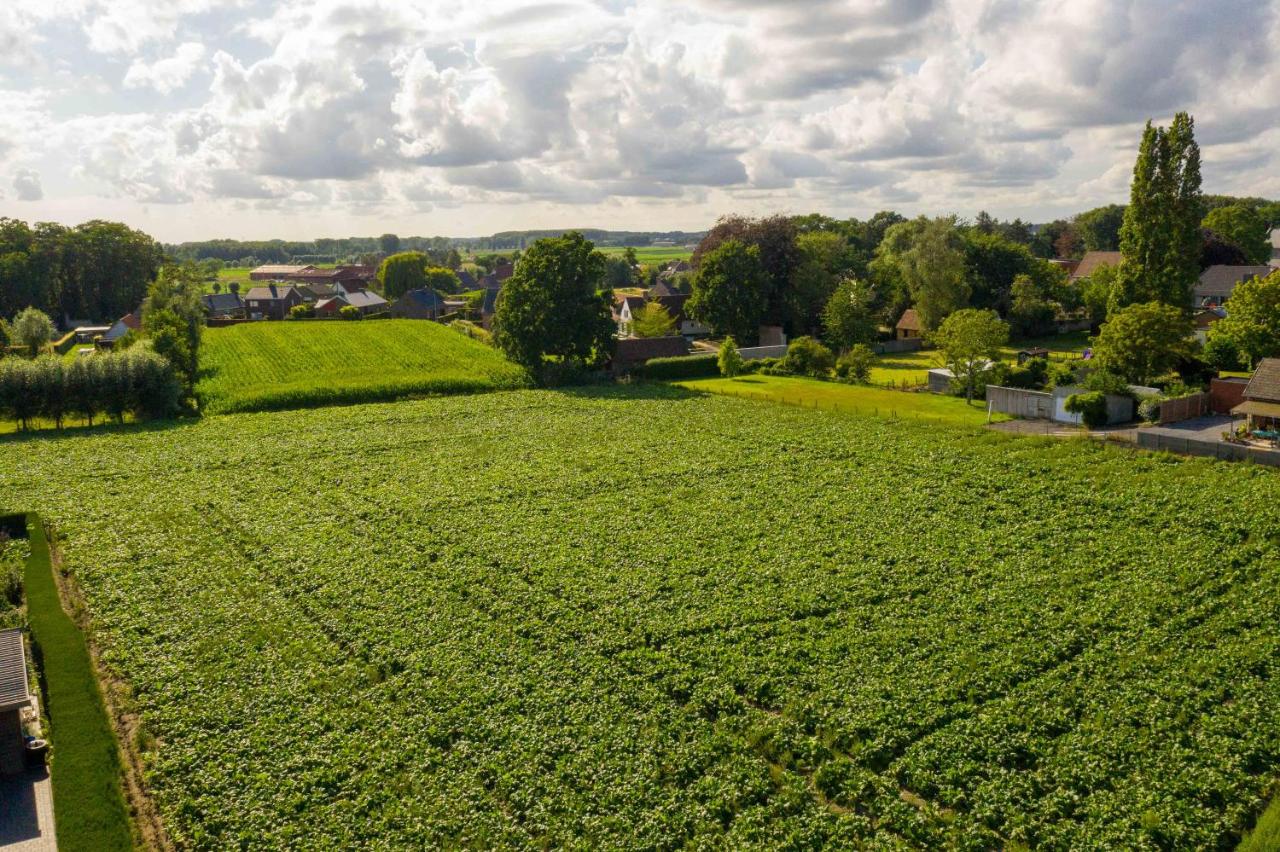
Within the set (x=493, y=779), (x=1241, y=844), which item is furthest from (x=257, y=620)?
(x=1241, y=844)

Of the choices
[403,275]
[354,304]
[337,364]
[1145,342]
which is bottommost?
[337,364]

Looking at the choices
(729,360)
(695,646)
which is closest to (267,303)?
(729,360)

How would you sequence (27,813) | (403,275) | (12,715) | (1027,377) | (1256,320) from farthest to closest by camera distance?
1. (403,275)
2. (1027,377)
3. (1256,320)
4. (12,715)
5. (27,813)

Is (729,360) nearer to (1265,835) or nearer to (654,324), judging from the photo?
(654,324)

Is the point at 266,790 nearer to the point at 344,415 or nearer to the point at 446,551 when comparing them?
the point at 446,551

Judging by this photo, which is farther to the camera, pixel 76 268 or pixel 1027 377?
pixel 76 268

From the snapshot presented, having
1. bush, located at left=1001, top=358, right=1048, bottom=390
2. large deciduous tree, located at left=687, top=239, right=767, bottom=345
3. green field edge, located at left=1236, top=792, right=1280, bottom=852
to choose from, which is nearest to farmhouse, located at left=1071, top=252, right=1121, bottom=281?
large deciduous tree, located at left=687, top=239, right=767, bottom=345

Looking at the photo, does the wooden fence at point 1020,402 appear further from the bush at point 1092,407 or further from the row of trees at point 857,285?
the row of trees at point 857,285
